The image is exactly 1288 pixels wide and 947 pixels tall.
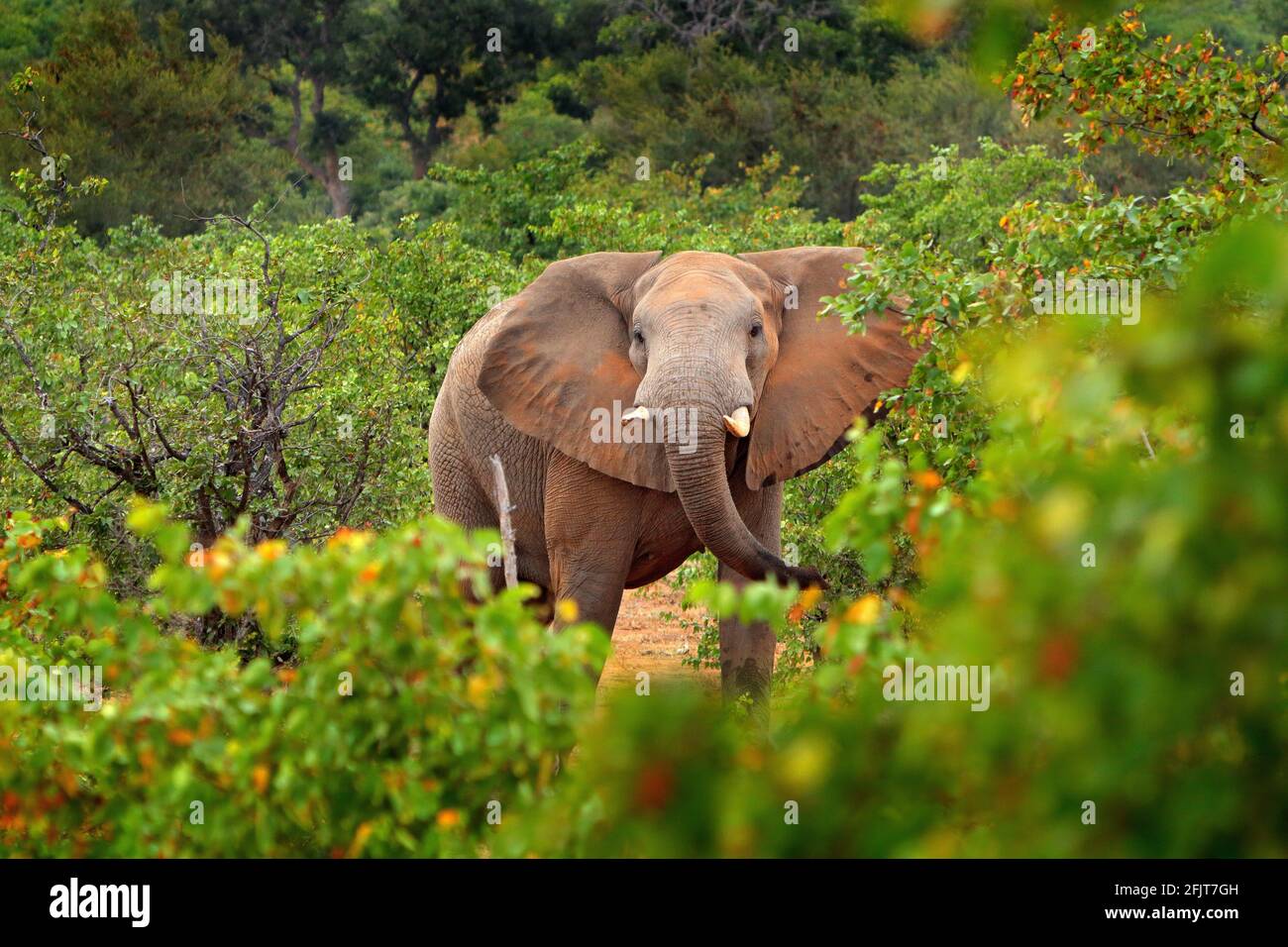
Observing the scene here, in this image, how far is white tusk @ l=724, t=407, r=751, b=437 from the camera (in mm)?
6363

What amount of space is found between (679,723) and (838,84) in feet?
95.1

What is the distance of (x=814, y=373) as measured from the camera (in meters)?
7.13

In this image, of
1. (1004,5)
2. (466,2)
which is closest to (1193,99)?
(1004,5)

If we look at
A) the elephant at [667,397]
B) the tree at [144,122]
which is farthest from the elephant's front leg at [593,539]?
the tree at [144,122]

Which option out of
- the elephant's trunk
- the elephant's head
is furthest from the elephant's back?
the elephant's trunk

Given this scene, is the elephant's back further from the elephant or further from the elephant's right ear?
the elephant's right ear

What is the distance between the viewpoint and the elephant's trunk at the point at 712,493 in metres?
6.37

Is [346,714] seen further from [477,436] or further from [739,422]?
[477,436]

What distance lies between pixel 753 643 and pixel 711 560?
280cm

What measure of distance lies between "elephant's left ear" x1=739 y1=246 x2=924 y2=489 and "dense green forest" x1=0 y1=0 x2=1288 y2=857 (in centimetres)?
42

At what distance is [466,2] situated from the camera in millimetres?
33969

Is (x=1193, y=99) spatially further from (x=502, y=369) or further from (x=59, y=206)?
(x=59, y=206)

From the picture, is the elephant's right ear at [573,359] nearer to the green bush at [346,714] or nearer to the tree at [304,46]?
the green bush at [346,714]
